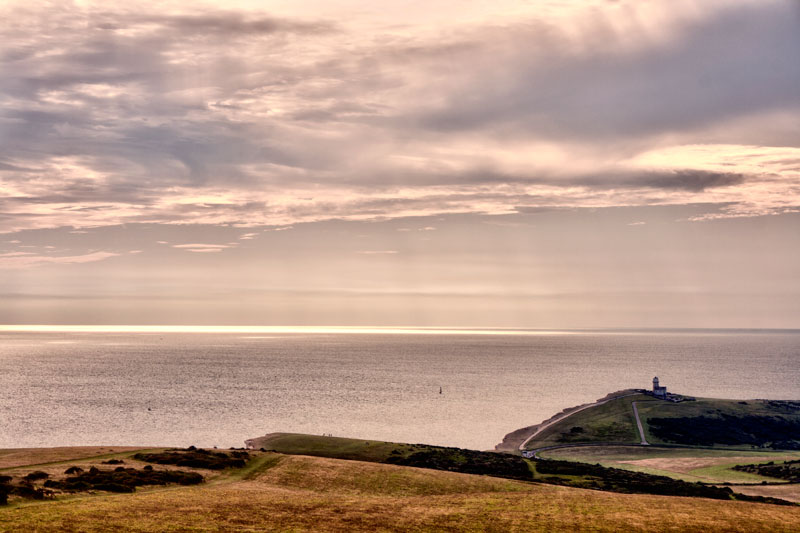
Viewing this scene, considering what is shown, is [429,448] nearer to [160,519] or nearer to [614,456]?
[614,456]

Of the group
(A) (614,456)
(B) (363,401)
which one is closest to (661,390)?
(A) (614,456)

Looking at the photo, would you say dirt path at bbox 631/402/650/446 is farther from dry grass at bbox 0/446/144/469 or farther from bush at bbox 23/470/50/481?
bush at bbox 23/470/50/481

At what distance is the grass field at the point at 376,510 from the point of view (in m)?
37.3

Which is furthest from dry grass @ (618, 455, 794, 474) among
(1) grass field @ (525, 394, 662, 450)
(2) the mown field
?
(1) grass field @ (525, 394, 662, 450)

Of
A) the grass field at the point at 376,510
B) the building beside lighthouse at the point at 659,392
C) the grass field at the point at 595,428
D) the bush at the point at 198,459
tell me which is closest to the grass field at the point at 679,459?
the grass field at the point at 595,428

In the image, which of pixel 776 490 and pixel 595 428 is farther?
pixel 595 428

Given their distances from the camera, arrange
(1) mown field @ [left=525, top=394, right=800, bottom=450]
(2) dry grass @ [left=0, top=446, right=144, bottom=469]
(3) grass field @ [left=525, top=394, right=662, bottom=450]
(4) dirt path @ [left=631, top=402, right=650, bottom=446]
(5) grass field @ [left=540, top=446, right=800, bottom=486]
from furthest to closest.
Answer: (1) mown field @ [left=525, top=394, right=800, bottom=450] < (3) grass field @ [left=525, top=394, right=662, bottom=450] < (4) dirt path @ [left=631, top=402, right=650, bottom=446] < (5) grass field @ [left=540, top=446, right=800, bottom=486] < (2) dry grass @ [left=0, top=446, right=144, bottom=469]

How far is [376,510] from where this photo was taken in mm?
44875

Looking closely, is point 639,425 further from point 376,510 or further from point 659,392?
point 376,510

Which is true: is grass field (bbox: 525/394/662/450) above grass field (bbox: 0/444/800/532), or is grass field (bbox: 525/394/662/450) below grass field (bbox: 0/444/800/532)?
below

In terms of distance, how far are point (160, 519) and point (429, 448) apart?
64.5m

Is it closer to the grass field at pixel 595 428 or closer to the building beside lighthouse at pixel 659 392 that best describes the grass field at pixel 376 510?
the grass field at pixel 595 428

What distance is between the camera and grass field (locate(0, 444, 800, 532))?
122 feet

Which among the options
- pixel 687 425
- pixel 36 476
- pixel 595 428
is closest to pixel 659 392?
pixel 687 425
